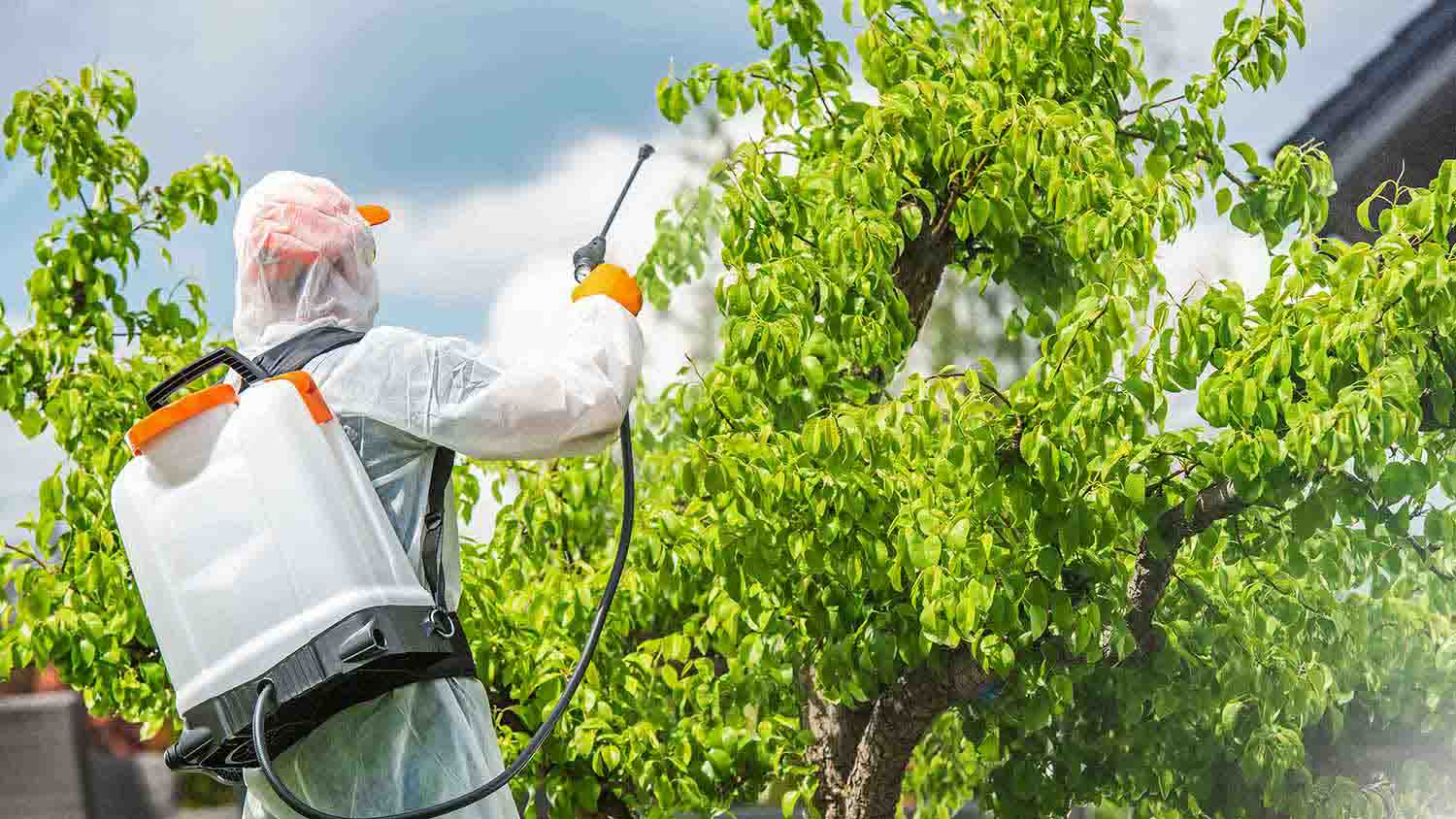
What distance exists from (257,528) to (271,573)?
4 centimetres

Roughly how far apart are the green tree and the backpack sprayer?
662 mm

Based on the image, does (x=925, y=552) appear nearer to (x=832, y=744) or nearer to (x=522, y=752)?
(x=522, y=752)

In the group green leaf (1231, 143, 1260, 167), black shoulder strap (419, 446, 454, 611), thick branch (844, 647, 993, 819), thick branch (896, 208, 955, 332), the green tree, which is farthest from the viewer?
thick branch (896, 208, 955, 332)

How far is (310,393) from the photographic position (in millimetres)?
1167

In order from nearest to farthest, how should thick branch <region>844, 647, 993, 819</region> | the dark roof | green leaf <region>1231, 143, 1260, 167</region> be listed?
1. green leaf <region>1231, 143, 1260, 167</region>
2. thick branch <region>844, 647, 993, 819</region>
3. the dark roof

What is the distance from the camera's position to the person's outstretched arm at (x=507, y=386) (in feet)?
3.86

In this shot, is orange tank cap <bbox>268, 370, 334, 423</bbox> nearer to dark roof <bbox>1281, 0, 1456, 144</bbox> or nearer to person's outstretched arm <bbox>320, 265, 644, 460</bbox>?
person's outstretched arm <bbox>320, 265, 644, 460</bbox>

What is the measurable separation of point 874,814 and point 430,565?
133 cm

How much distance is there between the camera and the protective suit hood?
1.27m

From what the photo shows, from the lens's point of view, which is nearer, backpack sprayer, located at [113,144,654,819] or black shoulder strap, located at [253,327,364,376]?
backpack sprayer, located at [113,144,654,819]

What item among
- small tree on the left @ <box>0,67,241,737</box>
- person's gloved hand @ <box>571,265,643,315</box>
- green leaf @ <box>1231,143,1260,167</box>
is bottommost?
small tree on the left @ <box>0,67,241,737</box>

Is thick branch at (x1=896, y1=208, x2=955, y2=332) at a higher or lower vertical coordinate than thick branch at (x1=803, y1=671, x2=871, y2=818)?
higher

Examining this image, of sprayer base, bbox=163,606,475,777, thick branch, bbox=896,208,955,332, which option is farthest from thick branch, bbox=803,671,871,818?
sprayer base, bbox=163,606,475,777

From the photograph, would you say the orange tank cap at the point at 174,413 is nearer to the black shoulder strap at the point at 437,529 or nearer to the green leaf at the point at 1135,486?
the black shoulder strap at the point at 437,529
